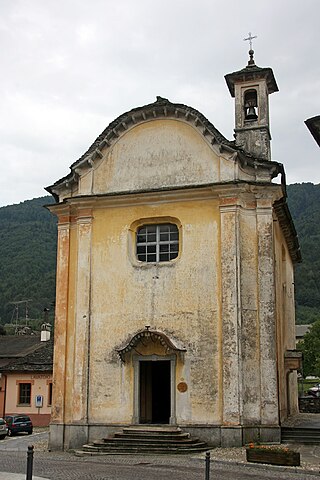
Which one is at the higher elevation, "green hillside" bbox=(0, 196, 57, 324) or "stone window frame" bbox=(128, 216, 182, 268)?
"green hillside" bbox=(0, 196, 57, 324)

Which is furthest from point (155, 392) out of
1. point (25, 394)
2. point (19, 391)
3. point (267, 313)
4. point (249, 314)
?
point (19, 391)

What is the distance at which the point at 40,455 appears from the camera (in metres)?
19.1

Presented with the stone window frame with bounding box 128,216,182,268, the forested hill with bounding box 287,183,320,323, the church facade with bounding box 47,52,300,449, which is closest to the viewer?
the church facade with bounding box 47,52,300,449

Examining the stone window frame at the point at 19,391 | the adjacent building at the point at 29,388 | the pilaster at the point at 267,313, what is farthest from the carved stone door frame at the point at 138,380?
the stone window frame at the point at 19,391

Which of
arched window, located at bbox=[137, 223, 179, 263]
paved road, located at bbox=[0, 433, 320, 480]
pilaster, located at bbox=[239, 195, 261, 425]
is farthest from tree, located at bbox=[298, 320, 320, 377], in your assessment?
paved road, located at bbox=[0, 433, 320, 480]

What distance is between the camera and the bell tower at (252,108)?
23.8 metres

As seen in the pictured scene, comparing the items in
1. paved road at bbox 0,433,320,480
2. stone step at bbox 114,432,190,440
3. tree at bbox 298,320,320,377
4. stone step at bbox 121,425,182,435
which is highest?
tree at bbox 298,320,320,377

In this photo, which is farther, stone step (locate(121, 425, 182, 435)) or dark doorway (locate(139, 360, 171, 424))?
dark doorway (locate(139, 360, 171, 424))

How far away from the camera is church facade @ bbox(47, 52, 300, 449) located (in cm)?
1927

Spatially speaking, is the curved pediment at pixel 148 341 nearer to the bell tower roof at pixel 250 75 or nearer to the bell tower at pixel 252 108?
the bell tower at pixel 252 108

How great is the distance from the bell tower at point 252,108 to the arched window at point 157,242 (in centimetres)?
487

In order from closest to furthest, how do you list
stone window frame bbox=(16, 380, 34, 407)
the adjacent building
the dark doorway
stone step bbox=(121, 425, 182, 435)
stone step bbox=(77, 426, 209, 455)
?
stone step bbox=(77, 426, 209, 455) → stone step bbox=(121, 425, 182, 435) → the dark doorway → the adjacent building → stone window frame bbox=(16, 380, 34, 407)

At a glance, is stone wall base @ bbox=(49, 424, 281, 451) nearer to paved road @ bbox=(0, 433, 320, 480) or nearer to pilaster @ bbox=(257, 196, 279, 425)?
pilaster @ bbox=(257, 196, 279, 425)

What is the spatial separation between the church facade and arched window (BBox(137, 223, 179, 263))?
4 cm
